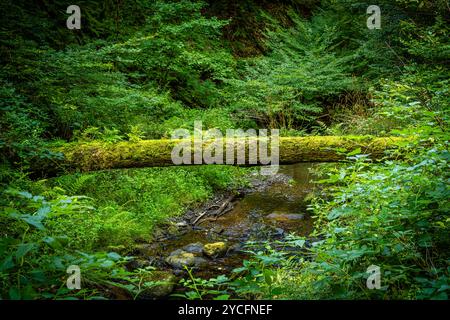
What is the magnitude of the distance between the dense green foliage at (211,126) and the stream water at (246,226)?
1.26 ft

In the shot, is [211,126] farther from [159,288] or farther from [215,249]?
[159,288]

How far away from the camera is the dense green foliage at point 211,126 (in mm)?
2406

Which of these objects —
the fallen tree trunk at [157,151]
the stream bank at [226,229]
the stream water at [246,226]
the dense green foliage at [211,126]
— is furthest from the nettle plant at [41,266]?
the fallen tree trunk at [157,151]

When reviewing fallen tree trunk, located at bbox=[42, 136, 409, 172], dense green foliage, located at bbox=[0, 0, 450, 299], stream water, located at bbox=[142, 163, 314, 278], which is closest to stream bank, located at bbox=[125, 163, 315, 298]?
stream water, located at bbox=[142, 163, 314, 278]

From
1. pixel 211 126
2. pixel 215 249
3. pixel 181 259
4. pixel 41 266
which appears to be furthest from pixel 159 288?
pixel 211 126

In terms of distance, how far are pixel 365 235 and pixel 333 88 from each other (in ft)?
27.2

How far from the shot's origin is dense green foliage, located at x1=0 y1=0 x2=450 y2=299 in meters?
2.41

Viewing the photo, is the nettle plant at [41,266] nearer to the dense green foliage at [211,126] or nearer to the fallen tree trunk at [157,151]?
the dense green foliage at [211,126]

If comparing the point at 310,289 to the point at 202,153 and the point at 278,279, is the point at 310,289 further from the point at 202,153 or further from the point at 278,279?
the point at 202,153

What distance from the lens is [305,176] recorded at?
322 inches

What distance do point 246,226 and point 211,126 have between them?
341cm

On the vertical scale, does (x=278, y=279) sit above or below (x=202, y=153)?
below

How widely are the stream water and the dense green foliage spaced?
384 mm
